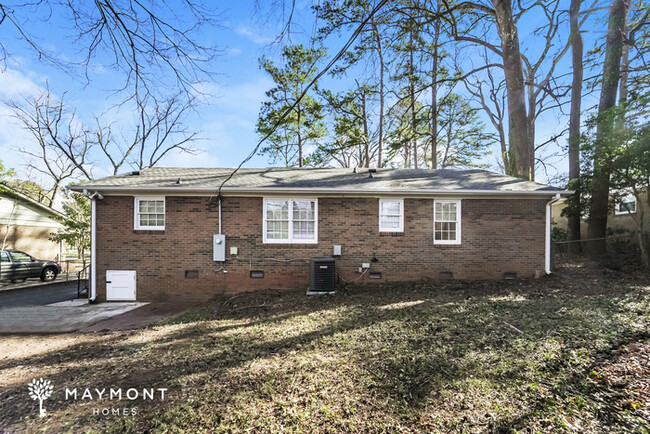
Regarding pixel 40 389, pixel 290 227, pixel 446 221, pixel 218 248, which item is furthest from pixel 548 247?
pixel 40 389

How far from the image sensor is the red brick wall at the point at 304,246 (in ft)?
24.6

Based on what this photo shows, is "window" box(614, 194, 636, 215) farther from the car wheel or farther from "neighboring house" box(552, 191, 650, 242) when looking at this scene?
the car wheel

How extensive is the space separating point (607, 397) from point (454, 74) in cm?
1513

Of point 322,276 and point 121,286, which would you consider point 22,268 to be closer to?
point 121,286

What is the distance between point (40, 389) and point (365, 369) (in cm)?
382

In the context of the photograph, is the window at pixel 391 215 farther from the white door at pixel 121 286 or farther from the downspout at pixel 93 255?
the downspout at pixel 93 255

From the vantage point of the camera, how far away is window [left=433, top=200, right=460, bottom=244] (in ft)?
26.4

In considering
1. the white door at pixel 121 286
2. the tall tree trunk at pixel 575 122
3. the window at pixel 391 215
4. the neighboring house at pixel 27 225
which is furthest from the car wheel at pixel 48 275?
the tall tree trunk at pixel 575 122

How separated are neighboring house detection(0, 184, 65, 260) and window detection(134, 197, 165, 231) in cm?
1318

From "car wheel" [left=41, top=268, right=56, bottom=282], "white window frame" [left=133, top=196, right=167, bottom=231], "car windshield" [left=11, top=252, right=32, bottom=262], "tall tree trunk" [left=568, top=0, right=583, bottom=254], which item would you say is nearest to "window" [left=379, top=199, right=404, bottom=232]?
"white window frame" [left=133, top=196, right=167, bottom=231]

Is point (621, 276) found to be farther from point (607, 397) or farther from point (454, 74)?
point (454, 74)

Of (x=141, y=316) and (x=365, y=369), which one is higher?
(x=365, y=369)

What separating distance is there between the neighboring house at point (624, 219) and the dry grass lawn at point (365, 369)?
21.7ft

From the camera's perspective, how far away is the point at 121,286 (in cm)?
746
